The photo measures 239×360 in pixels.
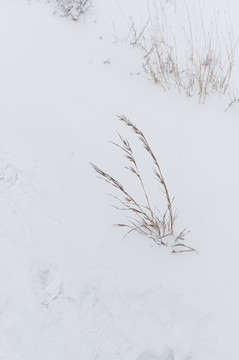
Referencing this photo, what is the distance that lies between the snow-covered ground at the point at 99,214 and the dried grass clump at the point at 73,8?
0.21 metres

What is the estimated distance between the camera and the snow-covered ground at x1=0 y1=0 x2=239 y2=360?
59.3 inches

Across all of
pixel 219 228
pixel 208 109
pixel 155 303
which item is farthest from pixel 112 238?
pixel 208 109

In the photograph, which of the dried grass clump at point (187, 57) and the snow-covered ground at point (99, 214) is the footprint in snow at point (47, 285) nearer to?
the snow-covered ground at point (99, 214)

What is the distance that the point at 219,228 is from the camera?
1709 mm

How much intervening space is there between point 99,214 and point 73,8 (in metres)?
1.93

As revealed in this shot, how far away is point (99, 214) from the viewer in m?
1.84

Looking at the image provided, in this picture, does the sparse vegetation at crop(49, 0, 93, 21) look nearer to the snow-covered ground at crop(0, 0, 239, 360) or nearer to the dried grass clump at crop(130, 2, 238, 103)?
the snow-covered ground at crop(0, 0, 239, 360)

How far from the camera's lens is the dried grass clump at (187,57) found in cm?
229

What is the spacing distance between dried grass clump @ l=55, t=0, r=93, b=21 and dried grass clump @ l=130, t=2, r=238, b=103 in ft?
1.54

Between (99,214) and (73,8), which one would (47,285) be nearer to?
(99,214)

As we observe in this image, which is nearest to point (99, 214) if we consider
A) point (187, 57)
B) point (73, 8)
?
point (187, 57)

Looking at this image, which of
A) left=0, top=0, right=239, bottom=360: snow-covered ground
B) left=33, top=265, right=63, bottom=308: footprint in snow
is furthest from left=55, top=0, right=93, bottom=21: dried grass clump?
left=33, top=265, right=63, bottom=308: footprint in snow

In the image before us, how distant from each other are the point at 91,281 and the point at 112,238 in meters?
0.24

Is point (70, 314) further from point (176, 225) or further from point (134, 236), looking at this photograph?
point (176, 225)
